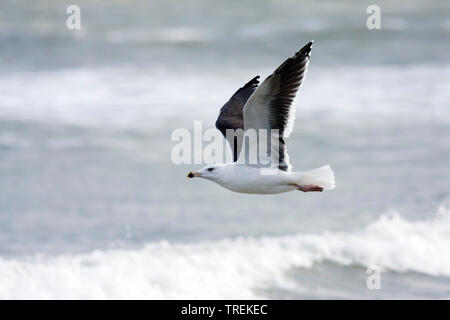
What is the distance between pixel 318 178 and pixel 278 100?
0.65 meters

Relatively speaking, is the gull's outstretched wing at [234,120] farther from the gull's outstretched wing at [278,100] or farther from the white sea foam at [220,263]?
the white sea foam at [220,263]

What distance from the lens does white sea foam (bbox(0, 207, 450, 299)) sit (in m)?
8.41

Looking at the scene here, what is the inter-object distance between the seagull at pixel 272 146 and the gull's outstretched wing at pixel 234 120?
0.89 ft

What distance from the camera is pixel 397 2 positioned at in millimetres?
23609

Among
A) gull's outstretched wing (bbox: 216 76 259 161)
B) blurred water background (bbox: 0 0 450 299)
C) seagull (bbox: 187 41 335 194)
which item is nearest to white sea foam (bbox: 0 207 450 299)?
blurred water background (bbox: 0 0 450 299)

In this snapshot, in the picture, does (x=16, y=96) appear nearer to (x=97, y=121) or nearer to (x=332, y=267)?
(x=97, y=121)

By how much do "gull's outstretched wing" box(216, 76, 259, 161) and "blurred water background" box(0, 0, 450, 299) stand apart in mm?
2001

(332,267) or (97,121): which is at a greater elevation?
(97,121)

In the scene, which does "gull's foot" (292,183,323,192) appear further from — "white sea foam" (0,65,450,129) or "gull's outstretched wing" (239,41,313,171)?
"white sea foam" (0,65,450,129)

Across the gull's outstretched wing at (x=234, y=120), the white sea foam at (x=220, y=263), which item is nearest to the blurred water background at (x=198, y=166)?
the white sea foam at (x=220, y=263)

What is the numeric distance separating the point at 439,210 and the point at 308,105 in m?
5.23

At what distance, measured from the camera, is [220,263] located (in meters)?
9.02

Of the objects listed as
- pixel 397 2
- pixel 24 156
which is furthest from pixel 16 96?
pixel 397 2

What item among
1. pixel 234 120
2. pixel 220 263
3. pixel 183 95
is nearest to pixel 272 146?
pixel 234 120
